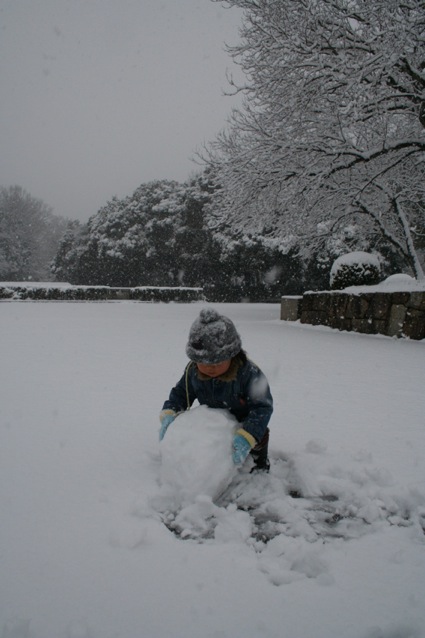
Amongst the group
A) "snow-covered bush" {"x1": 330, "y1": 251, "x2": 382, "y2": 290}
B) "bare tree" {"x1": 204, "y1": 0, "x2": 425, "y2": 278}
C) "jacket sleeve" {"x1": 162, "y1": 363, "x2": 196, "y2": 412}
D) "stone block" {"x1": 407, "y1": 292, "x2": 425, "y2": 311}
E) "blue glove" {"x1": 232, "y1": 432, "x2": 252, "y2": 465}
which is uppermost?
"bare tree" {"x1": 204, "y1": 0, "x2": 425, "y2": 278}

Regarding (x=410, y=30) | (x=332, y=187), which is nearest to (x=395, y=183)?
(x=332, y=187)

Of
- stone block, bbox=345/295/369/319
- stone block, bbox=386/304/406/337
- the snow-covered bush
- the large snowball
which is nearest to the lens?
the large snowball

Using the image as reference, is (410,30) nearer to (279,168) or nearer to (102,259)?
(279,168)

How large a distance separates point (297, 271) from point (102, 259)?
13818mm

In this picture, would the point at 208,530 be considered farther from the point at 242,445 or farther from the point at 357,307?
the point at 357,307

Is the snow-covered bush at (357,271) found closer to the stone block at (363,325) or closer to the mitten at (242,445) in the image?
the stone block at (363,325)

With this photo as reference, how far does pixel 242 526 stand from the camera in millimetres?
1601

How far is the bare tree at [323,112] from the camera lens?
684cm

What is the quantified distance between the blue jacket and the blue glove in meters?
0.05

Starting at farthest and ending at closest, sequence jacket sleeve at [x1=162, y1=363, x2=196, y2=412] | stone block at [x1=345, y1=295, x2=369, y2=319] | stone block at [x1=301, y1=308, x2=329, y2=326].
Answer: stone block at [x1=301, y1=308, x2=329, y2=326], stone block at [x1=345, y1=295, x2=369, y2=319], jacket sleeve at [x1=162, y1=363, x2=196, y2=412]

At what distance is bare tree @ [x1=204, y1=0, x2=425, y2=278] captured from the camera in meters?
6.84

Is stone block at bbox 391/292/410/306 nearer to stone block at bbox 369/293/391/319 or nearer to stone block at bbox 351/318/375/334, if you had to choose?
stone block at bbox 369/293/391/319

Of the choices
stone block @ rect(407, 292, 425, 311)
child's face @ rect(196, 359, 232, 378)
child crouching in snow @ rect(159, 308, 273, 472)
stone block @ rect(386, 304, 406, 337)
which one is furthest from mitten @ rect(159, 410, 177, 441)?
stone block @ rect(386, 304, 406, 337)

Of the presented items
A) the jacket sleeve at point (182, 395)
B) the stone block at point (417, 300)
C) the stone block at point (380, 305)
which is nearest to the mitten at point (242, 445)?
the jacket sleeve at point (182, 395)
